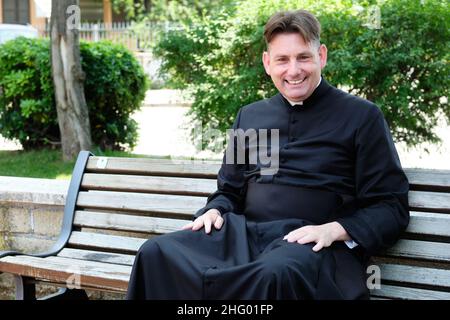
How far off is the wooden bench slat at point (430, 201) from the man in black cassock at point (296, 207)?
182 mm

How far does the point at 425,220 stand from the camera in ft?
10.7

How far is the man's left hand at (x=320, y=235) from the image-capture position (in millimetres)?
2956

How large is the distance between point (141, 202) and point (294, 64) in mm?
1259

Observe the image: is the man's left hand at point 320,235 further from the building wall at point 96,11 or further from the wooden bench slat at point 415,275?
the building wall at point 96,11

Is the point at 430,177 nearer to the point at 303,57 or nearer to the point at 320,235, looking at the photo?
the point at 320,235

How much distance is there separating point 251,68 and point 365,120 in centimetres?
317

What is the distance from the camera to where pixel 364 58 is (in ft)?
18.9

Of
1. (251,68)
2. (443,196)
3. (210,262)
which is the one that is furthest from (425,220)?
(251,68)

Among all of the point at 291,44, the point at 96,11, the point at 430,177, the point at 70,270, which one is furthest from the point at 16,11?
the point at 430,177

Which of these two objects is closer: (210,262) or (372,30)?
(210,262)

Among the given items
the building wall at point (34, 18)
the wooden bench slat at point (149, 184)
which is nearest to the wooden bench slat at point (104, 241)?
the wooden bench slat at point (149, 184)

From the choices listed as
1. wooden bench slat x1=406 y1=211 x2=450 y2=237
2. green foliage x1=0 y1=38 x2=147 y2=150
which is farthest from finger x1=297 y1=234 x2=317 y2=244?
green foliage x1=0 y1=38 x2=147 y2=150
